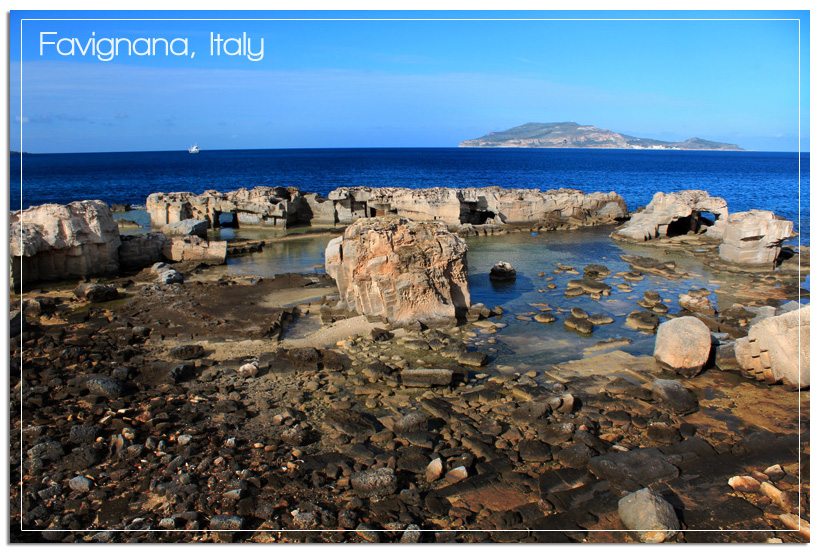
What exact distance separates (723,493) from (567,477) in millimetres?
1549

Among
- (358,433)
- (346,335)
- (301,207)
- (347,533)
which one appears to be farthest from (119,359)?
(301,207)

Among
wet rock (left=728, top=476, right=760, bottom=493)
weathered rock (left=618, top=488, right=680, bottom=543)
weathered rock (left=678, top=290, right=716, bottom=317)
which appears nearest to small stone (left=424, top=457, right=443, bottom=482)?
weathered rock (left=618, top=488, right=680, bottom=543)

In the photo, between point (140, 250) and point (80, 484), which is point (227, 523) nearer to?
point (80, 484)

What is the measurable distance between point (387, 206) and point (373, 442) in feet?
68.1

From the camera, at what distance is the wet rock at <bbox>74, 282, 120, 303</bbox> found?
14094 mm

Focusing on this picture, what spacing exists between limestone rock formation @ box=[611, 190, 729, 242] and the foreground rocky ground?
588 inches

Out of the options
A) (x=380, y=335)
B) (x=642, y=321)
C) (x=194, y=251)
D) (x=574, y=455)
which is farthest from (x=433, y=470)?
(x=194, y=251)

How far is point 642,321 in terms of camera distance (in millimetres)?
12047

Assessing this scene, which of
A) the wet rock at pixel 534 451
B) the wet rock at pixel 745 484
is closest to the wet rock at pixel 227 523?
the wet rock at pixel 534 451

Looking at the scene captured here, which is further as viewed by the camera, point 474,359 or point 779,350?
point 474,359

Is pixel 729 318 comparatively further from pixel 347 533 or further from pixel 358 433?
pixel 347 533

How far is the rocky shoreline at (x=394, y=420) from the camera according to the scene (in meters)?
5.59

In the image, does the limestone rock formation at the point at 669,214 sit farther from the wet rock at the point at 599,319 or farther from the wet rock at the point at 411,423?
the wet rock at the point at 411,423

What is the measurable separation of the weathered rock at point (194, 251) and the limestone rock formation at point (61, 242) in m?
1.91
